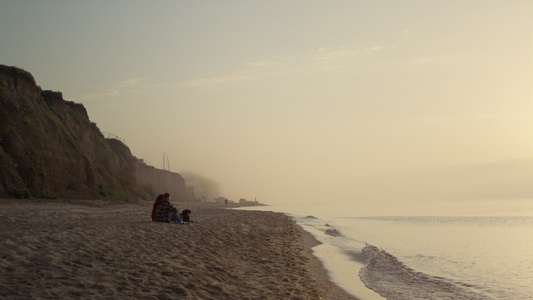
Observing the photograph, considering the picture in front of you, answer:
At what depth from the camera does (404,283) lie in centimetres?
1418

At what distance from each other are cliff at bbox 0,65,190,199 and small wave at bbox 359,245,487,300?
24149 mm

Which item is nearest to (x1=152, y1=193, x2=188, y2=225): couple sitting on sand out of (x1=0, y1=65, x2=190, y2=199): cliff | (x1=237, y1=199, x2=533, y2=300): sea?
(x1=237, y1=199, x2=533, y2=300): sea

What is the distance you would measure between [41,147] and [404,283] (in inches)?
1230

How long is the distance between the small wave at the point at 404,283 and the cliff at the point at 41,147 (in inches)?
951

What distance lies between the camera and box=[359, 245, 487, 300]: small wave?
12469mm

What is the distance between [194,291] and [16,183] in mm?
25652

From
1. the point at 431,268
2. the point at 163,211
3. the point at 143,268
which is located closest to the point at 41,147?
the point at 163,211

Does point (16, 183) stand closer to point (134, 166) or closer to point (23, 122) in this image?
point (23, 122)

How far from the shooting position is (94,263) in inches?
402

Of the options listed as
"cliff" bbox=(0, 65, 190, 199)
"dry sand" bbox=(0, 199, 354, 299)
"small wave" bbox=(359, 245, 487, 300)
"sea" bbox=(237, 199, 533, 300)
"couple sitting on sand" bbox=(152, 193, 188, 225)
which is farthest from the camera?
"cliff" bbox=(0, 65, 190, 199)

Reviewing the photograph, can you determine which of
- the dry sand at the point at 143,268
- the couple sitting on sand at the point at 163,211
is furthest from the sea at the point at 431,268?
the couple sitting on sand at the point at 163,211

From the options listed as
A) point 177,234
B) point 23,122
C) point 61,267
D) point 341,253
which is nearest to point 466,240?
point 341,253

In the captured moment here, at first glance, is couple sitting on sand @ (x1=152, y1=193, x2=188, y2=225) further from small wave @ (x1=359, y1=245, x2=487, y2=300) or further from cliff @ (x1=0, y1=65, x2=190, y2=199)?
cliff @ (x1=0, y1=65, x2=190, y2=199)

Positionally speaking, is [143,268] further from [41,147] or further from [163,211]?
[41,147]
